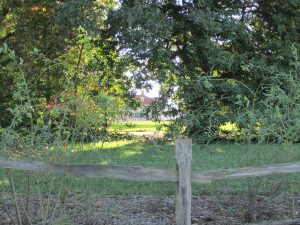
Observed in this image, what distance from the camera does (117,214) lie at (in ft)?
19.2

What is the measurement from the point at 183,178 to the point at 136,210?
205 centimetres

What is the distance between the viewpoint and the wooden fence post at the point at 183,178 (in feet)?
15.1

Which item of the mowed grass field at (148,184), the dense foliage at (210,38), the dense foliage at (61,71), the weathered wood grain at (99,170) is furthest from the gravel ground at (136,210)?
the dense foliage at (210,38)

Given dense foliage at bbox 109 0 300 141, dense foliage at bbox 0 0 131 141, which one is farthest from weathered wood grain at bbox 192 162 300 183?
dense foliage at bbox 109 0 300 141

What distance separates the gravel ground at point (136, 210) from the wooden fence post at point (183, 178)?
3.50 ft

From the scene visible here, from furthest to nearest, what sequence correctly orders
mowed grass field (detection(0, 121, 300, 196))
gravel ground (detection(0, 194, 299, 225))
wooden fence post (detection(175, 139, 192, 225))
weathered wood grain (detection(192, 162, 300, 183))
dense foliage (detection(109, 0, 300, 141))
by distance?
1. dense foliage (detection(109, 0, 300, 141))
2. gravel ground (detection(0, 194, 299, 225))
3. mowed grass field (detection(0, 121, 300, 196))
4. weathered wood grain (detection(192, 162, 300, 183))
5. wooden fence post (detection(175, 139, 192, 225))

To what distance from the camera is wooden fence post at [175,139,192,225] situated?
4.59 metres

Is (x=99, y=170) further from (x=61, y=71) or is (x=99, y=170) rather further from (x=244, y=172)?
(x=61, y=71)

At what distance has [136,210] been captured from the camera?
647cm

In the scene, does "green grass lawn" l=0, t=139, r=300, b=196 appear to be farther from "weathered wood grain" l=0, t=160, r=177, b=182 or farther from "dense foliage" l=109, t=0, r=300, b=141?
"dense foliage" l=109, t=0, r=300, b=141

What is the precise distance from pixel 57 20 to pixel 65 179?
11683 millimetres

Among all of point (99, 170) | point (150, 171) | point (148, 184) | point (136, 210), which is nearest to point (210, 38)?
point (148, 184)

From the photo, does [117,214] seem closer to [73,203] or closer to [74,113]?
[73,203]

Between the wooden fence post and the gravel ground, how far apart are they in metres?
1.07
